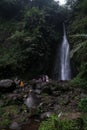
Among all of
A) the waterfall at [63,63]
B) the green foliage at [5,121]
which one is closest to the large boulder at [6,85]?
the green foliage at [5,121]

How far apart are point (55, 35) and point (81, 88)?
25.2ft

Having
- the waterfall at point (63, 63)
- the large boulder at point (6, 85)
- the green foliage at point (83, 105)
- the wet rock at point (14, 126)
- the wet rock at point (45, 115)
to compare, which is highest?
the waterfall at point (63, 63)

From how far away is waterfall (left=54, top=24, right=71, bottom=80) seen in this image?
1675 cm

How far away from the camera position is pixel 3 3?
19906mm

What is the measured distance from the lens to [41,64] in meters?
16.5

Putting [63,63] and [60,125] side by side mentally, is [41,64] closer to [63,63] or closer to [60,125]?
[63,63]

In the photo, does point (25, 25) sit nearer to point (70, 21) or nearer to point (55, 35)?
point (55, 35)

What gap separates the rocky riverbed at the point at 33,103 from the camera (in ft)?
26.5

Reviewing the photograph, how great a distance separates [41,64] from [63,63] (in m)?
1.82

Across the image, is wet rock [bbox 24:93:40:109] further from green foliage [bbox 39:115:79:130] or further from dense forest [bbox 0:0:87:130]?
green foliage [bbox 39:115:79:130]

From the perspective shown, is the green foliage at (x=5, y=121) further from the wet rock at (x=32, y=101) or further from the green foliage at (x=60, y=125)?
the green foliage at (x=60, y=125)

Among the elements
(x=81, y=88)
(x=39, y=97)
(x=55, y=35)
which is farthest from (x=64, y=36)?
(x=39, y=97)

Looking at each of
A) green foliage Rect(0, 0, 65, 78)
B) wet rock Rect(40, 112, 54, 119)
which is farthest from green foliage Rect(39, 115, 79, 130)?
green foliage Rect(0, 0, 65, 78)

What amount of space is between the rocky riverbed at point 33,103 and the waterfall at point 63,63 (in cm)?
469
